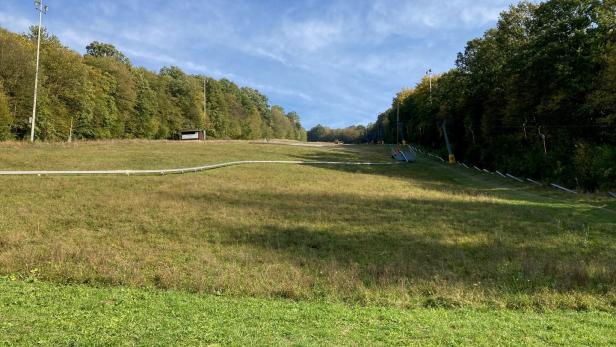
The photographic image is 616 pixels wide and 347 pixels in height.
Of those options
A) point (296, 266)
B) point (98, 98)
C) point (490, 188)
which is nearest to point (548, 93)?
point (490, 188)

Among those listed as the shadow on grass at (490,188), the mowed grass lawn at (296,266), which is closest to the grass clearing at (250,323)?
the mowed grass lawn at (296,266)

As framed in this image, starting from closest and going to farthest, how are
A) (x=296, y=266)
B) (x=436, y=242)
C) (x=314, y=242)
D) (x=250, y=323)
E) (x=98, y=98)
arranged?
(x=250, y=323) < (x=296, y=266) < (x=314, y=242) < (x=436, y=242) < (x=98, y=98)

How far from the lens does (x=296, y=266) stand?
493 inches

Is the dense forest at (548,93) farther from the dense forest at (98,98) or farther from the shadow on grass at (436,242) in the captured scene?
the dense forest at (98,98)

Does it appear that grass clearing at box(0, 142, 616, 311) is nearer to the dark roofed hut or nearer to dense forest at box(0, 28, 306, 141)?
dense forest at box(0, 28, 306, 141)

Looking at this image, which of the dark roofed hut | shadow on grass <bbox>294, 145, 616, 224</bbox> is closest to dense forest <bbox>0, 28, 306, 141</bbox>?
the dark roofed hut

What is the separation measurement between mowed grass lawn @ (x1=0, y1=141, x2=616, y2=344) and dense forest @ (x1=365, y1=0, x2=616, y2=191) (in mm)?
9016

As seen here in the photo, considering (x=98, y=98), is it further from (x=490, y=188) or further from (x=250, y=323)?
(x=250, y=323)

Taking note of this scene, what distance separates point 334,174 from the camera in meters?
39.0

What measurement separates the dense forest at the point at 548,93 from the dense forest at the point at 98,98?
56803 mm

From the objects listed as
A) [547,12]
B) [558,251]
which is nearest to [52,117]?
[547,12]

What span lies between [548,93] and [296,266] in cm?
3408

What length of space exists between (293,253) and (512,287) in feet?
20.1

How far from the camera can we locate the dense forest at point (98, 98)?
6031cm
